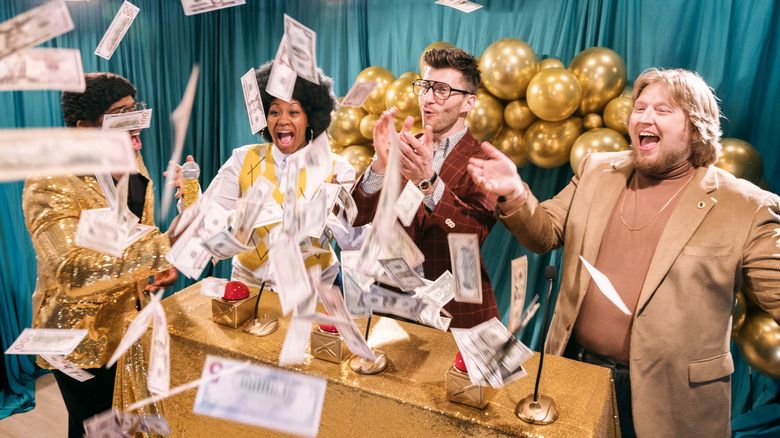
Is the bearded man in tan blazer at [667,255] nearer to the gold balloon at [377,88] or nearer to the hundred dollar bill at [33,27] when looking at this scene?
the hundred dollar bill at [33,27]

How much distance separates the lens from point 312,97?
7.74 ft

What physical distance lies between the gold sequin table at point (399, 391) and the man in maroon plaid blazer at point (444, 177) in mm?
493

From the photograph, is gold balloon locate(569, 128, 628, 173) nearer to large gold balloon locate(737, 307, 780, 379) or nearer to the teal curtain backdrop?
the teal curtain backdrop

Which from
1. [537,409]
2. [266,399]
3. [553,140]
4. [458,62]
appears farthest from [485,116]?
[266,399]

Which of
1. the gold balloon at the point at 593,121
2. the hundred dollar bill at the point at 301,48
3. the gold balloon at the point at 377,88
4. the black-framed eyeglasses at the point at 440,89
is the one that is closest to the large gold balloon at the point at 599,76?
the gold balloon at the point at 593,121

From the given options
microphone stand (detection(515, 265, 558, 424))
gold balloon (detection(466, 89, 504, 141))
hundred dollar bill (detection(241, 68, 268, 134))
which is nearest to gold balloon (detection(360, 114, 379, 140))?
gold balloon (detection(466, 89, 504, 141))

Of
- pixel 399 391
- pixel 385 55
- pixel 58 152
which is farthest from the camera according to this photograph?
pixel 385 55

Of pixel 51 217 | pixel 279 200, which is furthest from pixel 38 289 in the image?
pixel 279 200

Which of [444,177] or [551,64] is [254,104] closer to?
[444,177]

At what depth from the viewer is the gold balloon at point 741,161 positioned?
223 cm

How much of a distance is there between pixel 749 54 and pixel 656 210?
157cm

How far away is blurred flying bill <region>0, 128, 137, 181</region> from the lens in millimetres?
766

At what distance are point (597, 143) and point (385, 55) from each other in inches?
69.8

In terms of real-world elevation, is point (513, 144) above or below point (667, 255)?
above
